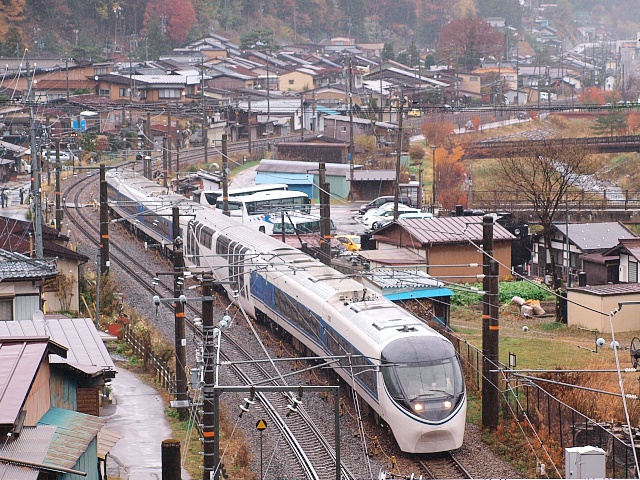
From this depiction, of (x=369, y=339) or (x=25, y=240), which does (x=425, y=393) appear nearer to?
(x=369, y=339)

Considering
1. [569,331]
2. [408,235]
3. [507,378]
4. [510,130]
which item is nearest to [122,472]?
[507,378]

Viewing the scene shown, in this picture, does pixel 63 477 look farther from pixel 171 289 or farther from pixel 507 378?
pixel 171 289

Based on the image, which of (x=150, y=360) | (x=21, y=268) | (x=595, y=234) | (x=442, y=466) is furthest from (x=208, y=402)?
(x=595, y=234)

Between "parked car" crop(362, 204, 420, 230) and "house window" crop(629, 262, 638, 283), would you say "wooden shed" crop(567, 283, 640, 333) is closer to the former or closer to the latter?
"house window" crop(629, 262, 638, 283)

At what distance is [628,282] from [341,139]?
83.2ft

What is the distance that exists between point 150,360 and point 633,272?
1096cm

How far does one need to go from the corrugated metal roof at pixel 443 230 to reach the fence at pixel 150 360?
7.55m

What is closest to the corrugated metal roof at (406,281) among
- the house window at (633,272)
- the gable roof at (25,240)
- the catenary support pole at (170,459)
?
the house window at (633,272)

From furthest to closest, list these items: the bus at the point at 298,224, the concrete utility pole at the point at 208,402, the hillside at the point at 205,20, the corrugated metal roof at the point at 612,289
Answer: the hillside at the point at 205,20 < the bus at the point at 298,224 < the corrugated metal roof at the point at 612,289 < the concrete utility pole at the point at 208,402

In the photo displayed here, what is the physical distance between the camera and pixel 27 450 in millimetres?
8422

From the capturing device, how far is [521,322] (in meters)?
22.0

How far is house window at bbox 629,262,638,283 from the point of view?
23.1 metres

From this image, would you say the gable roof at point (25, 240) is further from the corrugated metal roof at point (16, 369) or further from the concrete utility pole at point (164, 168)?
the concrete utility pole at point (164, 168)

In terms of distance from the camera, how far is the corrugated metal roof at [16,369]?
859 centimetres
